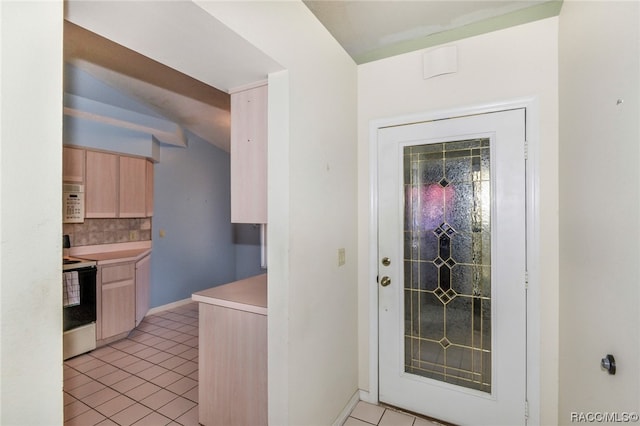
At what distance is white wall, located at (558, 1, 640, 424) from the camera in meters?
1.06

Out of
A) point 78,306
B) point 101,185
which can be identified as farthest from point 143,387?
point 101,185

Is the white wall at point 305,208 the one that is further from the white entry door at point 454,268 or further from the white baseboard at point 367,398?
the white entry door at point 454,268

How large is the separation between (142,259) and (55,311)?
11.4 ft

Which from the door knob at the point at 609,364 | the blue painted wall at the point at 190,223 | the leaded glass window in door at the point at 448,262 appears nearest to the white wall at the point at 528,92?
the leaded glass window in door at the point at 448,262

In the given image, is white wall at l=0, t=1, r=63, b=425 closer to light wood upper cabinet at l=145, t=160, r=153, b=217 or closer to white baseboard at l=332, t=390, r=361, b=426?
white baseboard at l=332, t=390, r=361, b=426

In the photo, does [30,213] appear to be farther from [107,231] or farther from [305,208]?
[107,231]

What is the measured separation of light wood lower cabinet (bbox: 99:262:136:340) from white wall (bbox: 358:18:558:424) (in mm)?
3315

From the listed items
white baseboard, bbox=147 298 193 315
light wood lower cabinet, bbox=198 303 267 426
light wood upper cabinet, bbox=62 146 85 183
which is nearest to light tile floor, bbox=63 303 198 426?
light wood lower cabinet, bbox=198 303 267 426

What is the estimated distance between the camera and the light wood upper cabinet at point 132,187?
3.92m

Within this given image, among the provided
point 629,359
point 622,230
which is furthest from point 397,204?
point 629,359

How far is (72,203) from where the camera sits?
349 centimetres

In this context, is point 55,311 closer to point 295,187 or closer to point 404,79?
point 295,187

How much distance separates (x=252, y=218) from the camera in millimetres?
1799

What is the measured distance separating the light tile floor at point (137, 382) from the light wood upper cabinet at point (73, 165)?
1878 millimetres
